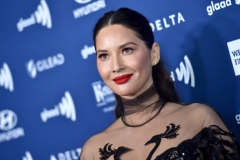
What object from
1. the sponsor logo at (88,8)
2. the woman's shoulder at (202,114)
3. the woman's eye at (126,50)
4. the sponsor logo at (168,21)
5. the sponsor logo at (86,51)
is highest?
the sponsor logo at (88,8)

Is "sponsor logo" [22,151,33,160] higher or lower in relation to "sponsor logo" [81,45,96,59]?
lower

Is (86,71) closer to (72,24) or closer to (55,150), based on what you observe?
(72,24)

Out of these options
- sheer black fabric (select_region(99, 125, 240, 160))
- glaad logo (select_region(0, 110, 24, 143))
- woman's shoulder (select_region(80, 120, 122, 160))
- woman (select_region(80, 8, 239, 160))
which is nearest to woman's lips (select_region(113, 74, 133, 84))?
woman (select_region(80, 8, 239, 160))

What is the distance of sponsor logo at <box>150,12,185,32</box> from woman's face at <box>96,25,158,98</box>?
43 cm

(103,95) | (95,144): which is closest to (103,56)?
(95,144)

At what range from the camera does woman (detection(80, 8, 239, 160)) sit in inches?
66.8

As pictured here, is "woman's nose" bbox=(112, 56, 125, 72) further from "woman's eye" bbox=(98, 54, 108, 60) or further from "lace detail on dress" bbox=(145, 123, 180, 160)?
"lace detail on dress" bbox=(145, 123, 180, 160)

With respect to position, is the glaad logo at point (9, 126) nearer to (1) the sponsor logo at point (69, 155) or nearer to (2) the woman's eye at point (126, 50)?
(1) the sponsor logo at point (69, 155)

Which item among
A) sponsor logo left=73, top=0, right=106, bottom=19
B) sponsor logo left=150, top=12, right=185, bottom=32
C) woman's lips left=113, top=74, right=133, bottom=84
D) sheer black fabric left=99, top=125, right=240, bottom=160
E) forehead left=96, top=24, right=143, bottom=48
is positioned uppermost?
sponsor logo left=73, top=0, right=106, bottom=19

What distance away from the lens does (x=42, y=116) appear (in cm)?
282

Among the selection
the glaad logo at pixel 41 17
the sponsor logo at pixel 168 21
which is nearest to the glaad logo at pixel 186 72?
the sponsor logo at pixel 168 21

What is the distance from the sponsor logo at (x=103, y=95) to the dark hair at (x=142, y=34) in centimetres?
54

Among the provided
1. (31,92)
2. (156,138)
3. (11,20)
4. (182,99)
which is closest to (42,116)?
(31,92)

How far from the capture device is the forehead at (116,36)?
187cm
